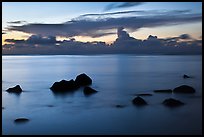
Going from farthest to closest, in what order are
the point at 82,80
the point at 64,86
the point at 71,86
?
the point at 82,80, the point at 71,86, the point at 64,86

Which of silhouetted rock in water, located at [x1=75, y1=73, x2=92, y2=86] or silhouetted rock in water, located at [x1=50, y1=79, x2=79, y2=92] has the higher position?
silhouetted rock in water, located at [x1=75, y1=73, x2=92, y2=86]

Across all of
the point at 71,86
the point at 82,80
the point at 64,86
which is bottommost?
the point at 64,86

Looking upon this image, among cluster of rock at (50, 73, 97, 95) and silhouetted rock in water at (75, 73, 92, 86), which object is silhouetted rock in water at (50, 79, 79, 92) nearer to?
cluster of rock at (50, 73, 97, 95)

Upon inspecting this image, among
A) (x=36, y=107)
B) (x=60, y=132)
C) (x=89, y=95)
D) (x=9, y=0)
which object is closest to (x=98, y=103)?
(x=89, y=95)

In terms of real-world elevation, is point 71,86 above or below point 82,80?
below

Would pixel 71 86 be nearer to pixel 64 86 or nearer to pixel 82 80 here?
pixel 64 86

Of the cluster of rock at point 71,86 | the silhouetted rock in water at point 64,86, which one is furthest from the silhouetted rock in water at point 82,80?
the silhouetted rock in water at point 64,86

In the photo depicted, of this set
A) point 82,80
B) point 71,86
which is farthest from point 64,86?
point 82,80

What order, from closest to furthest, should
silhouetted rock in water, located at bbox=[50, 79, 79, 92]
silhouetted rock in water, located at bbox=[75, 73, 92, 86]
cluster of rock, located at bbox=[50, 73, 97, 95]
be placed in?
cluster of rock, located at bbox=[50, 73, 97, 95] → silhouetted rock in water, located at bbox=[50, 79, 79, 92] → silhouetted rock in water, located at bbox=[75, 73, 92, 86]

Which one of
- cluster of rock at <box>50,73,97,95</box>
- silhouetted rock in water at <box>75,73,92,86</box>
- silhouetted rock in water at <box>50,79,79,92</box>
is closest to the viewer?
cluster of rock at <box>50,73,97,95</box>

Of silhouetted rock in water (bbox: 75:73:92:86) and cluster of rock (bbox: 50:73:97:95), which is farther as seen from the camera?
silhouetted rock in water (bbox: 75:73:92:86)

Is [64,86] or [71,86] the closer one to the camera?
[64,86]

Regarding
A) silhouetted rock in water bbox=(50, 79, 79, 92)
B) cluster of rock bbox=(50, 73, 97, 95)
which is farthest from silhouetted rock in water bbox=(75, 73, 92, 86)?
silhouetted rock in water bbox=(50, 79, 79, 92)

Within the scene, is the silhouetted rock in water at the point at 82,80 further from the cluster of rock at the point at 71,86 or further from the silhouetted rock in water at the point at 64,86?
the silhouetted rock in water at the point at 64,86
